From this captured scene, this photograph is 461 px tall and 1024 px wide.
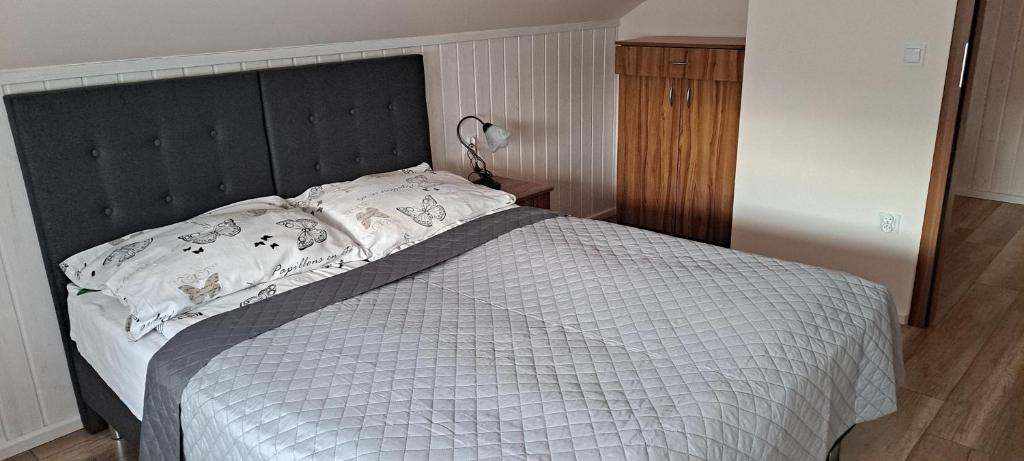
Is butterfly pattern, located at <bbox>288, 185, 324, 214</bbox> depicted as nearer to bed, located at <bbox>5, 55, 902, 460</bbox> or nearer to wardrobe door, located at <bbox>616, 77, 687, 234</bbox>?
bed, located at <bbox>5, 55, 902, 460</bbox>

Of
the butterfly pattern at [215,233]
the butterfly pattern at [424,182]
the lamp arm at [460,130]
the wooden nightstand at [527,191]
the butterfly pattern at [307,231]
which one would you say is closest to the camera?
the butterfly pattern at [215,233]

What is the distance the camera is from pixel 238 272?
2107mm

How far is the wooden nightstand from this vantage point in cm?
324

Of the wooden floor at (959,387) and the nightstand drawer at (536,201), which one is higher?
the nightstand drawer at (536,201)

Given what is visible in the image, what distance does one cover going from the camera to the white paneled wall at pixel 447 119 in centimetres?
225

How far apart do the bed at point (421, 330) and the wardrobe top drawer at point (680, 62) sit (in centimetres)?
144

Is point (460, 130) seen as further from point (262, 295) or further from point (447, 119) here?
point (262, 295)

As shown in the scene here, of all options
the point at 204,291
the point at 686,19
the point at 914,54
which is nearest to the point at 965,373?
the point at 914,54

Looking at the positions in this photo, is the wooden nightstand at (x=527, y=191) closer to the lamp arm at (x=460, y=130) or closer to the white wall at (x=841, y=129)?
the lamp arm at (x=460, y=130)

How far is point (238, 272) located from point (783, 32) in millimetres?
2406

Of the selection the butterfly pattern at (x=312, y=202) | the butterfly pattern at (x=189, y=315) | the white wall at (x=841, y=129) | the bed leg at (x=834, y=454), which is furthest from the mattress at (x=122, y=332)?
the white wall at (x=841, y=129)

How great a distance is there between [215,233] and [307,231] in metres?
0.26

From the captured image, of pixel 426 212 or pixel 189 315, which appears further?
pixel 426 212

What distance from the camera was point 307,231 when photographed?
2309mm
